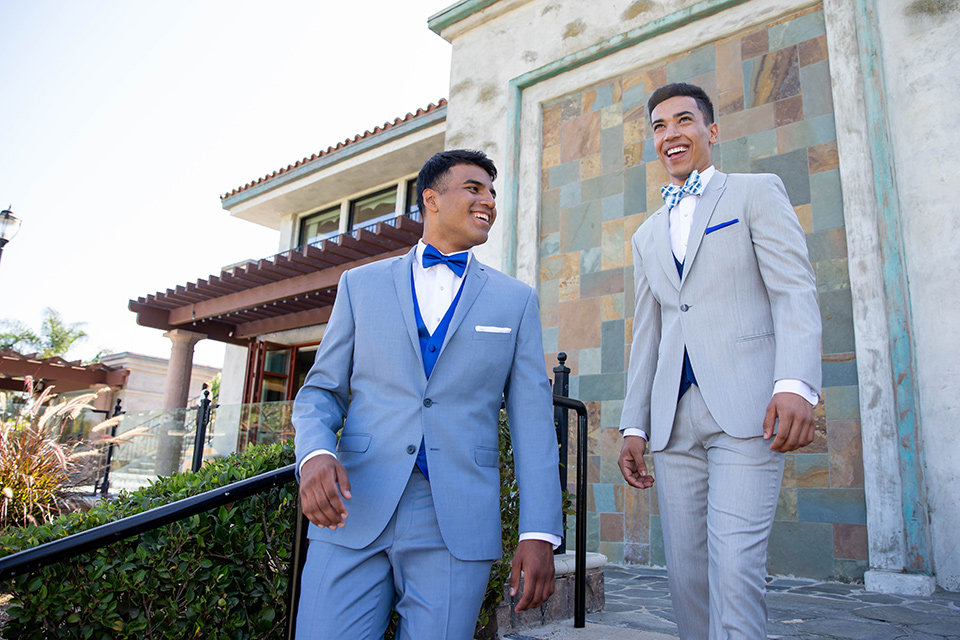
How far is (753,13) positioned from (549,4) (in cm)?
243

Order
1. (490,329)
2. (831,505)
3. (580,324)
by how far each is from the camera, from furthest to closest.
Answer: (580,324) < (831,505) < (490,329)

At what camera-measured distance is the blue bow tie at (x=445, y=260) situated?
6.79 feet

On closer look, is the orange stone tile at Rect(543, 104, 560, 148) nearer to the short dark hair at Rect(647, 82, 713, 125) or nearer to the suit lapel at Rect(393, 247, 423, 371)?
the short dark hair at Rect(647, 82, 713, 125)

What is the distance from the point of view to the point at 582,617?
3336 mm

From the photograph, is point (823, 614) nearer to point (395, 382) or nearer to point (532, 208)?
point (395, 382)

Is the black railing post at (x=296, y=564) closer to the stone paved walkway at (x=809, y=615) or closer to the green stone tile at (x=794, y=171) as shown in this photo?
the stone paved walkway at (x=809, y=615)

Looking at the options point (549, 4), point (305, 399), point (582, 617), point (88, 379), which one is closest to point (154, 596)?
point (305, 399)

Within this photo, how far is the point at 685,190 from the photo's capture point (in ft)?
7.87

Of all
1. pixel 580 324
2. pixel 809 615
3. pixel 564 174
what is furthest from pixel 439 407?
pixel 564 174

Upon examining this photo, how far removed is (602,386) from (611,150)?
94.0 inches

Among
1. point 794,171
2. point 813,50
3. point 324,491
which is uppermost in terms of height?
point 813,50

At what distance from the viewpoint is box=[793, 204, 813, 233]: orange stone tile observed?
530 centimetres

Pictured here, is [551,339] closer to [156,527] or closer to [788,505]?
[788,505]

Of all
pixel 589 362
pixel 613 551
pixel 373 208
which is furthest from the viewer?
pixel 373 208
